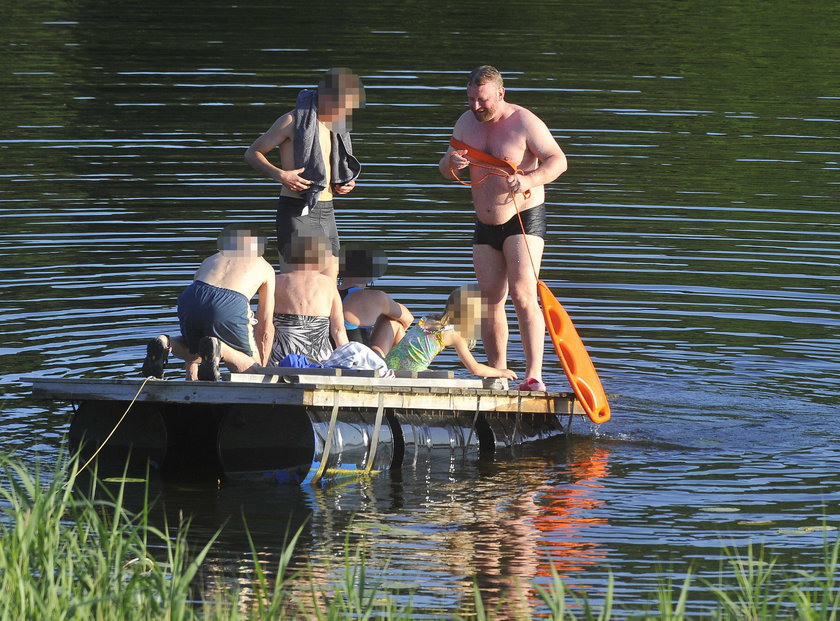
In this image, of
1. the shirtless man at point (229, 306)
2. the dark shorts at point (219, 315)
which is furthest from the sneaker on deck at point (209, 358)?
the dark shorts at point (219, 315)

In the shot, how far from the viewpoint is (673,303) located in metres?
12.9

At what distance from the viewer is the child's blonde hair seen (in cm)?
970

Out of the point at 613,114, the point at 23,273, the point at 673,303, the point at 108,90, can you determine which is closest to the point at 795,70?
the point at 613,114

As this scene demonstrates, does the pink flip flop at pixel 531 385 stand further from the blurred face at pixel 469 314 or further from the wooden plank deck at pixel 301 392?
the wooden plank deck at pixel 301 392

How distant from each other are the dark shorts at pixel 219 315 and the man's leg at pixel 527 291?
5.76 feet

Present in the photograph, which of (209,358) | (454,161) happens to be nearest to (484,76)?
(454,161)

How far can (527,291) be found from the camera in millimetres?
9930

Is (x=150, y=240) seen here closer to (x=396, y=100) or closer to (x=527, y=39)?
(x=396, y=100)

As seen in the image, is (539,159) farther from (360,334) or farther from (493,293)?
A: (360,334)

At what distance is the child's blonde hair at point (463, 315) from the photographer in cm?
970

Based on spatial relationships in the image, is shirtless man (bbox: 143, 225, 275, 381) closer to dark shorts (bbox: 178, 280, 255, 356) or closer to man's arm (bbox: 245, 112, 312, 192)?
dark shorts (bbox: 178, 280, 255, 356)

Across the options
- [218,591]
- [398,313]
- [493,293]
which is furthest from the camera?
[398,313]

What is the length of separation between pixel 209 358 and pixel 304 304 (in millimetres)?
1265

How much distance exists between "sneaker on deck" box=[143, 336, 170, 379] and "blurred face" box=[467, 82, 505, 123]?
7.96ft
